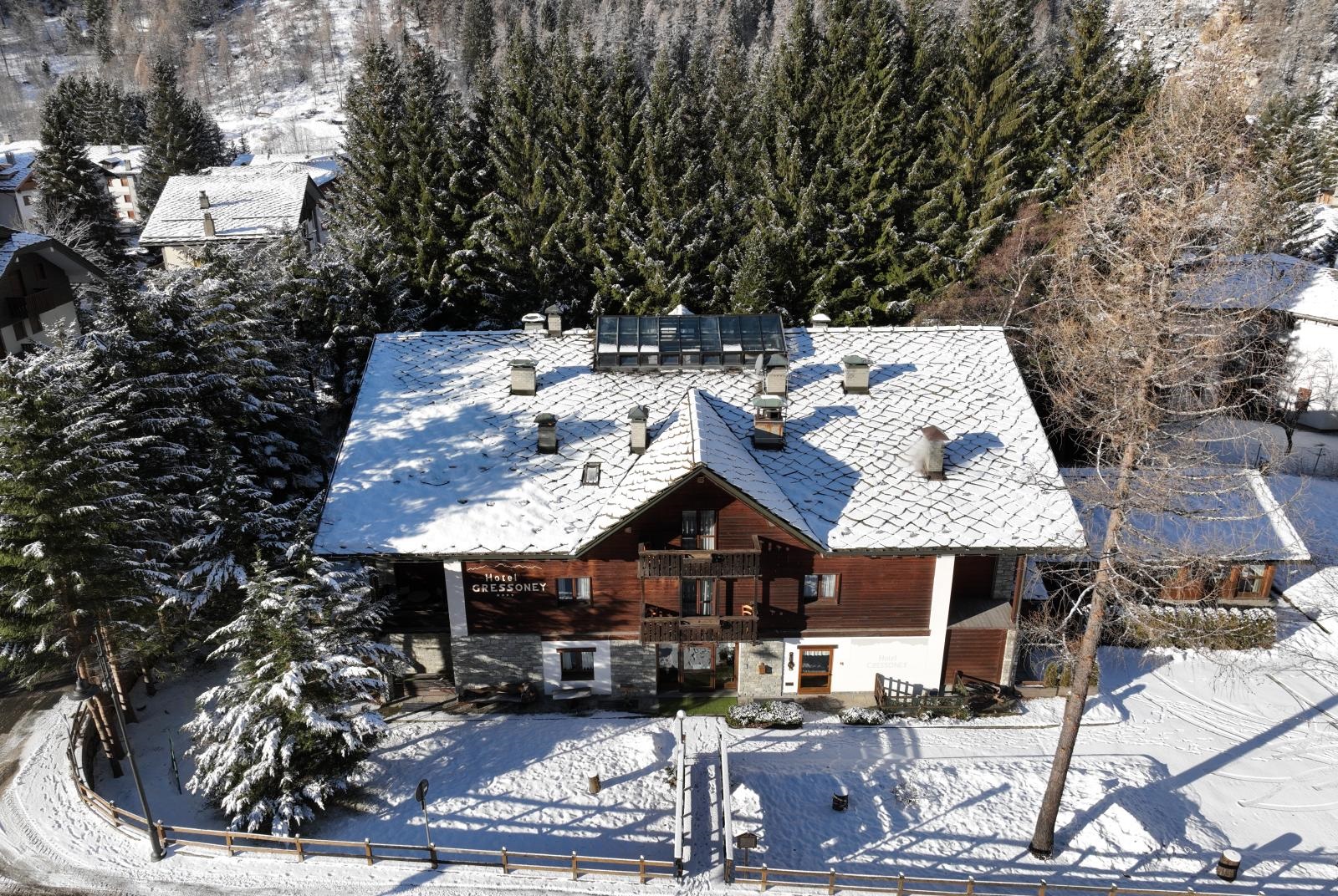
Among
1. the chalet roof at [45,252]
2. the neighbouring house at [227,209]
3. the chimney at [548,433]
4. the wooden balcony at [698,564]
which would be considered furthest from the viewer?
the neighbouring house at [227,209]

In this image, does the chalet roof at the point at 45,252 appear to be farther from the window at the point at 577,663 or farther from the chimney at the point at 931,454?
the chimney at the point at 931,454

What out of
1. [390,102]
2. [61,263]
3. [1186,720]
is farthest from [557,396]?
[61,263]

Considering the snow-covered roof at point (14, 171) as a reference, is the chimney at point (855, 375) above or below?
below

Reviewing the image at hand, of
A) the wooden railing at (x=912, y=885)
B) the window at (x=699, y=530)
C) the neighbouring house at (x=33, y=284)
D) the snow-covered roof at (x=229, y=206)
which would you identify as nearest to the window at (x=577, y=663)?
the window at (x=699, y=530)

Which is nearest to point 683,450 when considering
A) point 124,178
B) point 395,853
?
point 395,853

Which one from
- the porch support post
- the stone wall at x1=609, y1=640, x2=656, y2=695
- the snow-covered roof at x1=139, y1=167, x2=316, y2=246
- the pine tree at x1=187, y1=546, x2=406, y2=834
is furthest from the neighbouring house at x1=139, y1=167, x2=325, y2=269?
the porch support post
